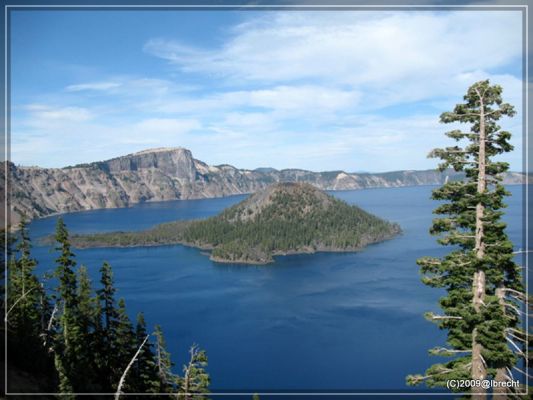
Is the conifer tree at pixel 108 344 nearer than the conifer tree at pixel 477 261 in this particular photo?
No

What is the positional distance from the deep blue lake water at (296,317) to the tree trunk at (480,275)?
62.9 metres

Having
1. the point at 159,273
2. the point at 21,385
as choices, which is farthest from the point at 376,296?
the point at 21,385

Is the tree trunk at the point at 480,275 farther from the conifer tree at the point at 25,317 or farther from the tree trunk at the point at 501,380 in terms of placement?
the conifer tree at the point at 25,317

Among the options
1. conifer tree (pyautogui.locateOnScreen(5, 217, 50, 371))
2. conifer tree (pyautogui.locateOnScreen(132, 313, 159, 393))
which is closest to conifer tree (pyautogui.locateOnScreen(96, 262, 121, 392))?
conifer tree (pyautogui.locateOnScreen(132, 313, 159, 393))

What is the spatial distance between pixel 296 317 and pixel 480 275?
335ft

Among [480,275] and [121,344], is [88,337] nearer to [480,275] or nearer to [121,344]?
[121,344]

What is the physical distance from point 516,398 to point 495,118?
9423 mm

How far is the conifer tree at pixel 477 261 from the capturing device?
1498cm

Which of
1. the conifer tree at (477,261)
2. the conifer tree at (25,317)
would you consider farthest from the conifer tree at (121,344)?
the conifer tree at (477,261)

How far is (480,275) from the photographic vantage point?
15281mm

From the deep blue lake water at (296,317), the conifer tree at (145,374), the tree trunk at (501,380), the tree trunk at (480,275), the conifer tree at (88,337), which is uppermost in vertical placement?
the tree trunk at (480,275)

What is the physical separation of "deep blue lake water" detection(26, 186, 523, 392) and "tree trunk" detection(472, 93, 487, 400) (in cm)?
6293

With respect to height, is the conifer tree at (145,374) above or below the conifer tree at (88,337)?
below

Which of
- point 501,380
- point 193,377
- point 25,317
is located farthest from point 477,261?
point 25,317
